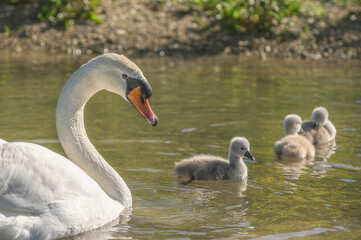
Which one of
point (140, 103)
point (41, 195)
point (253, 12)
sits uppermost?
point (253, 12)

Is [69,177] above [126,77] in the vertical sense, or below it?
below

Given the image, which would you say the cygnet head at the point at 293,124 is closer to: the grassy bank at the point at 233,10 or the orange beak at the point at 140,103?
the orange beak at the point at 140,103

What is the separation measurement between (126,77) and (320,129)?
486cm

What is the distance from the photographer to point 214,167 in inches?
327

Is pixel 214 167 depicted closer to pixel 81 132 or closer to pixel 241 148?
pixel 241 148

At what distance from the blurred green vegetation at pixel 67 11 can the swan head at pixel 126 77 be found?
45.0 ft

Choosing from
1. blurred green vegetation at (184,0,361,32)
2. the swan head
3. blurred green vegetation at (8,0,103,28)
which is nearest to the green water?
→ the swan head

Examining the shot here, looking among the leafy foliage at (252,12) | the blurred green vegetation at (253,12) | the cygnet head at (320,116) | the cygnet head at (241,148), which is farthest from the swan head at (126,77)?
the leafy foliage at (252,12)

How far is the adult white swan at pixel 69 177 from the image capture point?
215 inches

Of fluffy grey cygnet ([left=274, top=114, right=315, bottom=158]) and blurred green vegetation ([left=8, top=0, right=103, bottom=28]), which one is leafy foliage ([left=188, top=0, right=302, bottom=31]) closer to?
blurred green vegetation ([left=8, top=0, right=103, bottom=28])

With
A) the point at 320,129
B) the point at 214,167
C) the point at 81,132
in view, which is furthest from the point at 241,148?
the point at 81,132

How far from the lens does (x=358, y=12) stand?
20.0 m

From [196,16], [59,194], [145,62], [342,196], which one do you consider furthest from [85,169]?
[196,16]

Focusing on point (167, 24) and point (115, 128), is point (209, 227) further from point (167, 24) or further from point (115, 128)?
point (167, 24)
